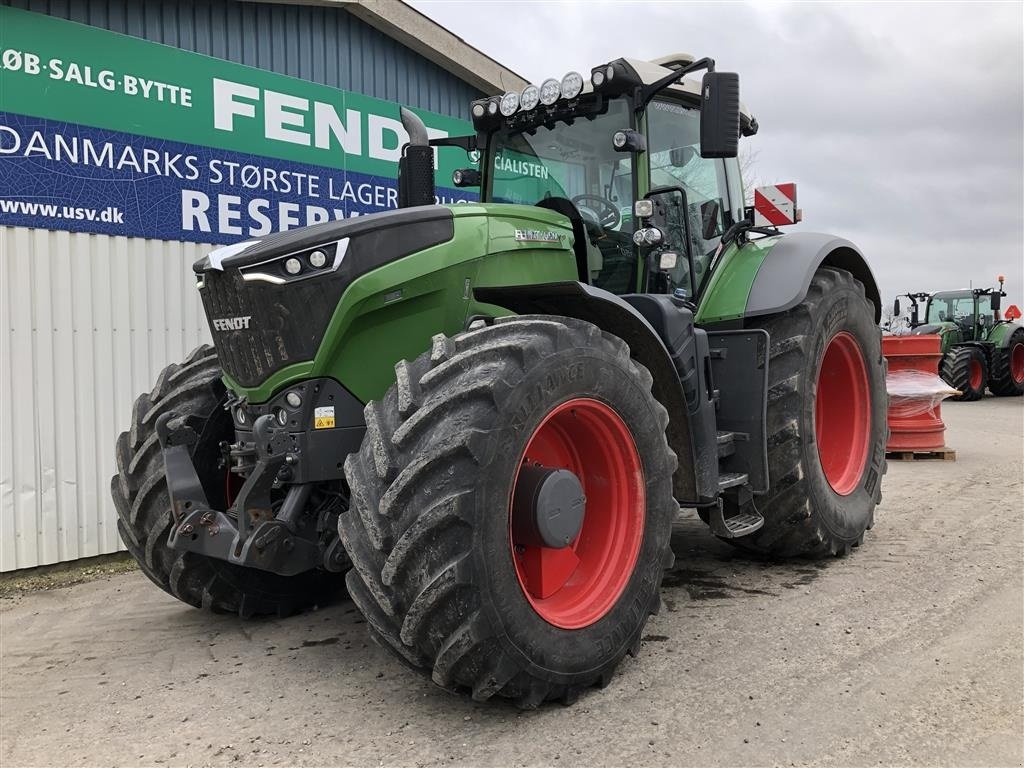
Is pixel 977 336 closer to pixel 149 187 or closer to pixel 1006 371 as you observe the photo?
pixel 1006 371

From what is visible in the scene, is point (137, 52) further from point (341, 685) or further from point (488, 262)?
point (341, 685)

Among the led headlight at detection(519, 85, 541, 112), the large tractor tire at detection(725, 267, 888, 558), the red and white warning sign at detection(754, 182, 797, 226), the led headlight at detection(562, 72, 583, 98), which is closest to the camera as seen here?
the led headlight at detection(562, 72, 583, 98)

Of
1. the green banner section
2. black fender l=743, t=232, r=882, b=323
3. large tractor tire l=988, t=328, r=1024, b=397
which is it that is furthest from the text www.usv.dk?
large tractor tire l=988, t=328, r=1024, b=397

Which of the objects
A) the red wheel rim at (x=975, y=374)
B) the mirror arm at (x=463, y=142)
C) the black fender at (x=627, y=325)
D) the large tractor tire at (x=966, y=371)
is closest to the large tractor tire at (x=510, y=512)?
the black fender at (x=627, y=325)

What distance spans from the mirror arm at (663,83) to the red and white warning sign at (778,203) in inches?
65.2

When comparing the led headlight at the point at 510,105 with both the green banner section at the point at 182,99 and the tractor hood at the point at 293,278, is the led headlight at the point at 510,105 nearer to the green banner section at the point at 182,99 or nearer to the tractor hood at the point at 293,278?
the tractor hood at the point at 293,278

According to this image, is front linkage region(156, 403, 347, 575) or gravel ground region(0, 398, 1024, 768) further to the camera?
front linkage region(156, 403, 347, 575)

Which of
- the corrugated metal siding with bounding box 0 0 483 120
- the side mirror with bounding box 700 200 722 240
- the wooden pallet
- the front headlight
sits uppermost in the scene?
the corrugated metal siding with bounding box 0 0 483 120

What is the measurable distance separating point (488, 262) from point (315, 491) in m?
1.24

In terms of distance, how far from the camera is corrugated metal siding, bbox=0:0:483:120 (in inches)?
235

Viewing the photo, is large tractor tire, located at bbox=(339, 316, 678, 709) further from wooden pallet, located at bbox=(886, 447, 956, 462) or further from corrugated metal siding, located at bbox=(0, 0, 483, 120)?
wooden pallet, located at bbox=(886, 447, 956, 462)

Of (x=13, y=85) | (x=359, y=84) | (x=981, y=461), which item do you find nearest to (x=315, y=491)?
(x=13, y=85)

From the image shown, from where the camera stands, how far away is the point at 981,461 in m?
9.37

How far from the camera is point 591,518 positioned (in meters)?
3.68
